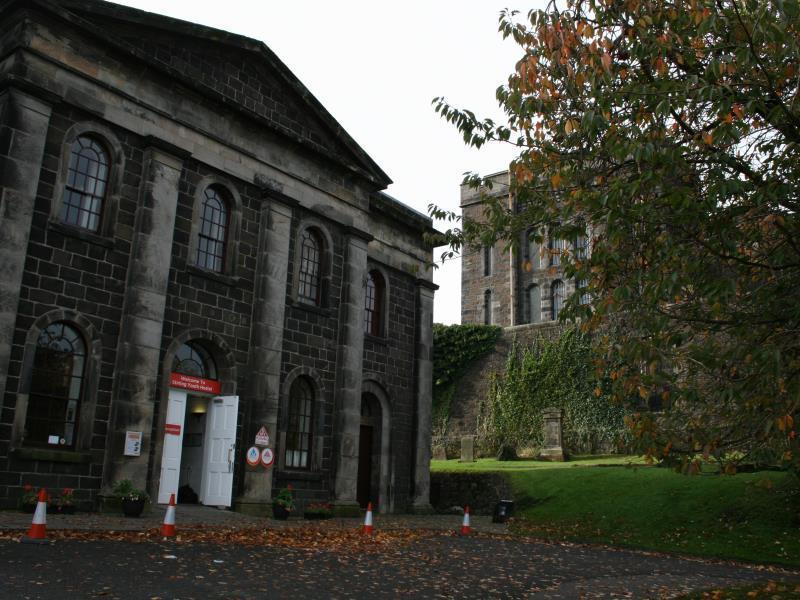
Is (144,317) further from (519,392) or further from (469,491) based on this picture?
(519,392)

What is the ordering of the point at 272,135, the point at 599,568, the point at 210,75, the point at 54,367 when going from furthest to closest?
1. the point at 272,135
2. the point at 210,75
3. the point at 54,367
4. the point at 599,568

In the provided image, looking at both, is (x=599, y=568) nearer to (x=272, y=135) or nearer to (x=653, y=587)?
(x=653, y=587)

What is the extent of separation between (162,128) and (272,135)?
330 cm

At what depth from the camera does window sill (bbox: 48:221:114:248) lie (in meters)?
14.8

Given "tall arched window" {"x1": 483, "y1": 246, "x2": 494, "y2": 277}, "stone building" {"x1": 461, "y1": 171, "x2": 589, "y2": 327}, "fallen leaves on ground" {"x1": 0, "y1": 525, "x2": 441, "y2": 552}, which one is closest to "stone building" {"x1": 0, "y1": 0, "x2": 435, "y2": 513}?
"fallen leaves on ground" {"x1": 0, "y1": 525, "x2": 441, "y2": 552}

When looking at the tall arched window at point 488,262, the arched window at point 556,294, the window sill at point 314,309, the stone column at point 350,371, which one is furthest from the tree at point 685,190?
the tall arched window at point 488,262

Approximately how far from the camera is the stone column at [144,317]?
50.0 ft

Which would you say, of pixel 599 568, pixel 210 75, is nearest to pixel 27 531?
pixel 599 568

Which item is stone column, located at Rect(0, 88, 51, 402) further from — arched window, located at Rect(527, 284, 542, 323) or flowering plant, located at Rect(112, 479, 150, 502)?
arched window, located at Rect(527, 284, 542, 323)

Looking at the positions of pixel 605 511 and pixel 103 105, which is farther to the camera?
pixel 605 511

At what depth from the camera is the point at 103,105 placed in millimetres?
15875

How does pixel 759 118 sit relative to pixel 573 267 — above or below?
above

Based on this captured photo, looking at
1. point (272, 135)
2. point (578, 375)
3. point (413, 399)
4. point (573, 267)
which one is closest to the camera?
point (573, 267)

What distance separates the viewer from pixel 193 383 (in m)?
17.4
